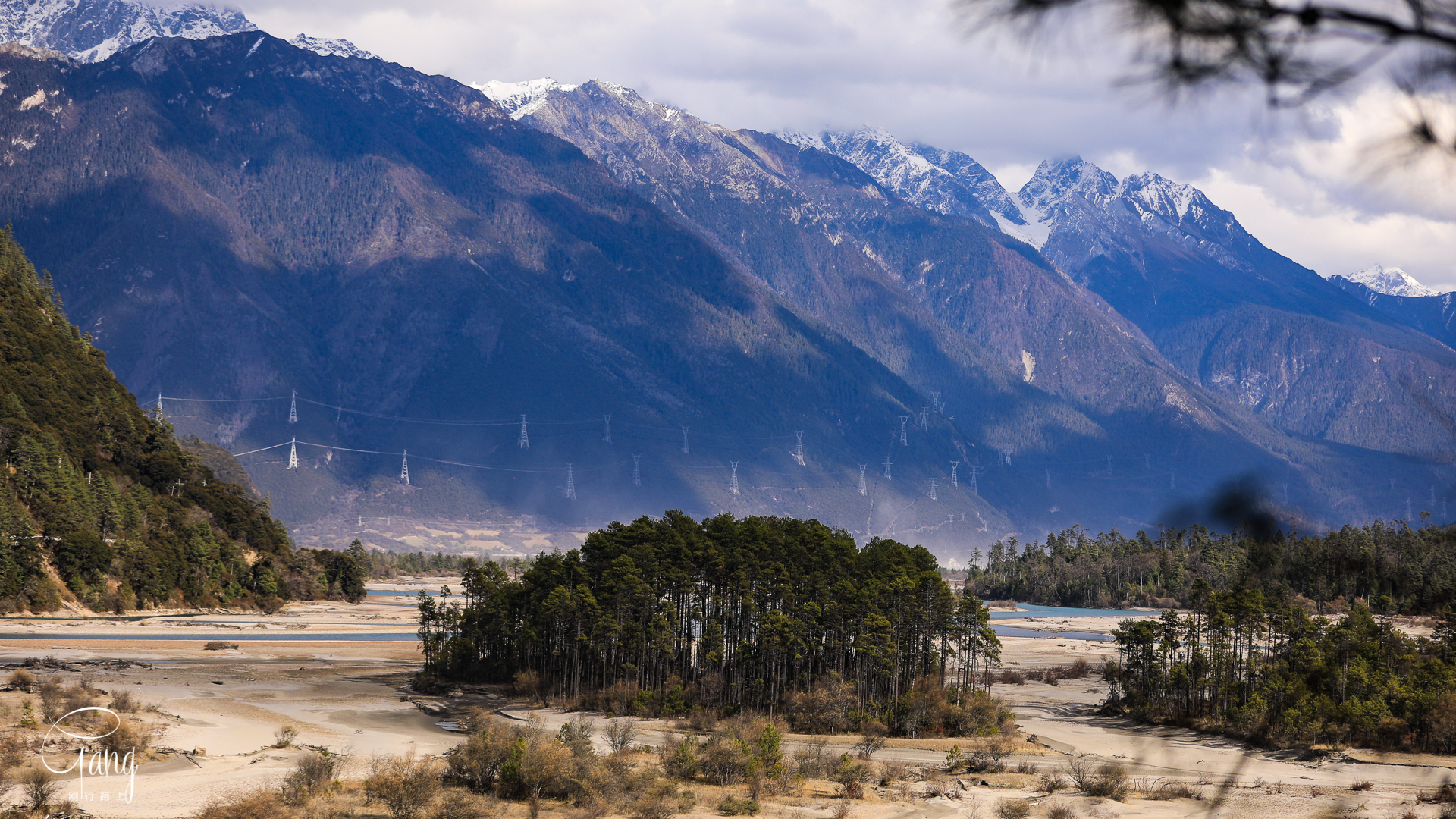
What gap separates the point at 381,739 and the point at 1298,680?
160 feet

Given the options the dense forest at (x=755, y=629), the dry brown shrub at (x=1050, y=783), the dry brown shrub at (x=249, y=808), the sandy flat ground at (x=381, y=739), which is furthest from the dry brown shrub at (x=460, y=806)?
the dense forest at (x=755, y=629)

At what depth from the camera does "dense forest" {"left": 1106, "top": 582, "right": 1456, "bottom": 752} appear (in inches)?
2467

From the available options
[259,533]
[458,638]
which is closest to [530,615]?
[458,638]

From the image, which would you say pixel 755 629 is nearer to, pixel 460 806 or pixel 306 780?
pixel 460 806

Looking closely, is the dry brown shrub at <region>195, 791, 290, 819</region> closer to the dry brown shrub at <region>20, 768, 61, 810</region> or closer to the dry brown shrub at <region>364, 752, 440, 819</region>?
the dry brown shrub at <region>364, 752, 440, 819</region>

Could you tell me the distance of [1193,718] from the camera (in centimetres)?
7406

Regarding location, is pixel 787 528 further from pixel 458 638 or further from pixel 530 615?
pixel 458 638

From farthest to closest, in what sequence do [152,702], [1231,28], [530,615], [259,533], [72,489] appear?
[259,533]
[72,489]
[530,615]
[152,702]
[1231,28]

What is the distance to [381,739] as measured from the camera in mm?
57312

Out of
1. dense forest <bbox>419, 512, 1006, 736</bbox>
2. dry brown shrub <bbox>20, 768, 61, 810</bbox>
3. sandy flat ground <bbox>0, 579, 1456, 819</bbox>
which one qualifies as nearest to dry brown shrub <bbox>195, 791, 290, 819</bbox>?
sandy flat ground <bbox>0, 579, 1456, 819</bbox>

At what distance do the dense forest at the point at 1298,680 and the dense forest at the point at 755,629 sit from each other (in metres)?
11.5

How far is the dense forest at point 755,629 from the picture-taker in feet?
229

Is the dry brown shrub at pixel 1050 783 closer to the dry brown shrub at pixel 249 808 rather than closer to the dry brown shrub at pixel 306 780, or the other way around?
the dry brown shrub at pixel 306 780

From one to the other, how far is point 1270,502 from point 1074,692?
85.6m
